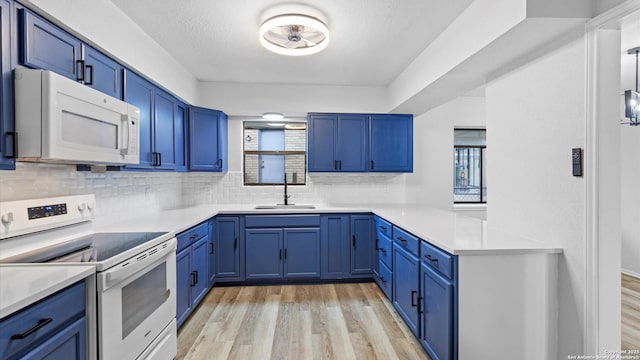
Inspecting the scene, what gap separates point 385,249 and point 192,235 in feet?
6.03

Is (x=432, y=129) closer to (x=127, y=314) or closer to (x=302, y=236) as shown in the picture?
(x=302, y=236)

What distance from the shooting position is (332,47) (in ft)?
9.35

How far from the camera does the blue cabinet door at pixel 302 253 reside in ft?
11.7

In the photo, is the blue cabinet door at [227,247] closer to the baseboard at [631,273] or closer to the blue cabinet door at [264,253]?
the blue cabinet door at [264,253]

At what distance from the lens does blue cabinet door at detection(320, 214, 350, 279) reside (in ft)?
11.9

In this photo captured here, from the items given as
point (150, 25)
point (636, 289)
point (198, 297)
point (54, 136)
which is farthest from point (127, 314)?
point (636, 289)

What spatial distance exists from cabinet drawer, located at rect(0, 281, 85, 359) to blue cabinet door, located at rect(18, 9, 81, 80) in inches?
43.9

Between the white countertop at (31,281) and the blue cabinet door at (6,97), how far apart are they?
18.7 inches

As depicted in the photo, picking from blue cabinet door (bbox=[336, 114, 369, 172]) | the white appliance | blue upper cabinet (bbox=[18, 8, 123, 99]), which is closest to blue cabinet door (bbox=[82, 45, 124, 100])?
blue upper cabinet (bbox=[18, 8, 123, 99])

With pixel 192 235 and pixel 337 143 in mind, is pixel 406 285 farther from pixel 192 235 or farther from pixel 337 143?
pixel 337 143

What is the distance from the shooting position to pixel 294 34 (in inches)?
95.3

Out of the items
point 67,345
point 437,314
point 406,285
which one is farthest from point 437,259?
point 67,345

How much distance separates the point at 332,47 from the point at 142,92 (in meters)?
1.68

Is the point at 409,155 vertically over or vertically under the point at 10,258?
over
